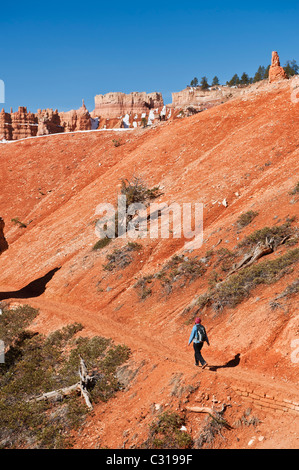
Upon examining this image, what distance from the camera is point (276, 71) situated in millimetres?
36969

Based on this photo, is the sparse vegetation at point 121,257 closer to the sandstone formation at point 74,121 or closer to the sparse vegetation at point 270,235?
the sparse vegetation at point 270,235

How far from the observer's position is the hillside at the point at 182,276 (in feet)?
30.6

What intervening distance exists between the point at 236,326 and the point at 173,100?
3732 inches

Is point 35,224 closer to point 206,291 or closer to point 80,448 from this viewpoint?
point 206,291

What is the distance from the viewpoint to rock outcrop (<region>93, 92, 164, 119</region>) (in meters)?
104

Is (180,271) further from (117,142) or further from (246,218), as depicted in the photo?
(117,142)

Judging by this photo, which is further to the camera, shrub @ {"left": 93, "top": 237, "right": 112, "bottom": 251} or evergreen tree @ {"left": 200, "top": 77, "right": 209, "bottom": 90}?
evergreen tree @ {"left": 200, "top": 77, "right": 209, "bottom": 90}

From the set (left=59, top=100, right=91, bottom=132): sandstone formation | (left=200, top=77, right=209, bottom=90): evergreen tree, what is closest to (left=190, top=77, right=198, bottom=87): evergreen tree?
Result: (left=200, top=77, right=209, bottom=90): evergreen tree

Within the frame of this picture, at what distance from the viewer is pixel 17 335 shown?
16719 millimetres

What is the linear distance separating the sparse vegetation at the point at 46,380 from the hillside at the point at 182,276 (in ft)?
1.77

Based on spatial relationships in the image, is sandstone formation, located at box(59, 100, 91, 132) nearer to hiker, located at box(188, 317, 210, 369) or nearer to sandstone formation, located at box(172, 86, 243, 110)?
sandstone formation, located at box(172, 86, 243, 110)

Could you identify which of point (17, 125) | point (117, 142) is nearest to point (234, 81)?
point (17, 125)

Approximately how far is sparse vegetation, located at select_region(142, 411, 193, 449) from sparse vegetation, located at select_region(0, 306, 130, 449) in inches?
91.9

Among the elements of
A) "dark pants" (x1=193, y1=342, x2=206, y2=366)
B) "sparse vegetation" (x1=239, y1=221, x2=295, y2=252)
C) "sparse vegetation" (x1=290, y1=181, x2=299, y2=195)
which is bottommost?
"dark pants" (x1=193, y1=342, x2=206, y2=366)
